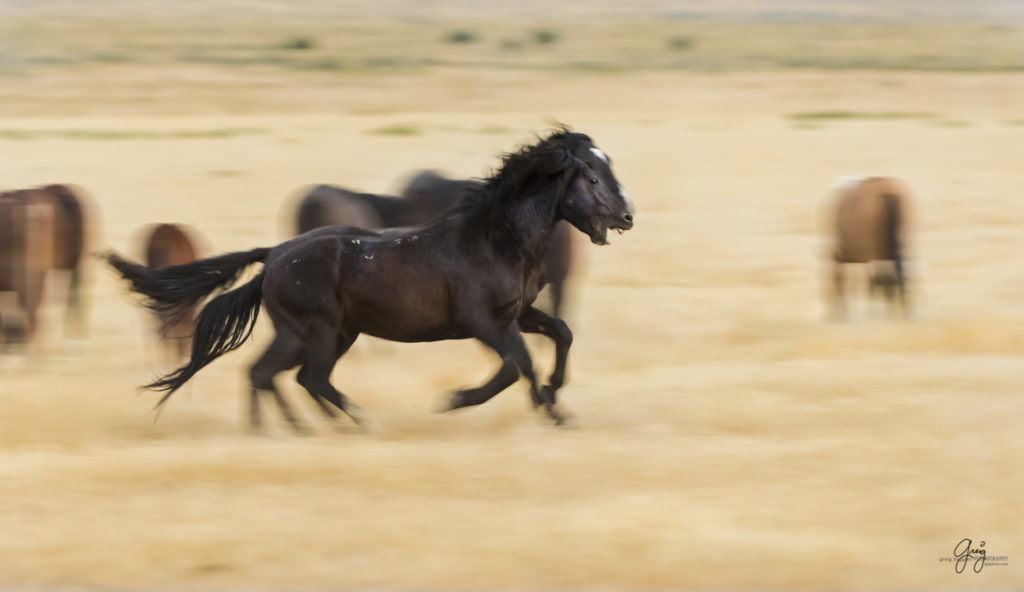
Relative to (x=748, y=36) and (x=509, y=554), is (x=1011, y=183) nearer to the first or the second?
(x=509, y=554)

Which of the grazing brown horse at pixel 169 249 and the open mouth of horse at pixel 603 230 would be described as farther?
the grazing brown horse at pixel 169 249

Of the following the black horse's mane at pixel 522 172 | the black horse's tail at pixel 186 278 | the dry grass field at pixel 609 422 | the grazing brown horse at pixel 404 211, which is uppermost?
the black horse's mane at pixel 522 172

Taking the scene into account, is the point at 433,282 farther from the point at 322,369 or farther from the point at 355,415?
the point at 355,415

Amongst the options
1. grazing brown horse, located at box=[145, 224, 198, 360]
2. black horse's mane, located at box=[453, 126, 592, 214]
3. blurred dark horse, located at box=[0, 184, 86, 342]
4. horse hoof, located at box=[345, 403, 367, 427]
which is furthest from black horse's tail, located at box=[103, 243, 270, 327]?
blurred dark horse, located at box=[0, 184, 86, 342]

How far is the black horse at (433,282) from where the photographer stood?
708 centimetres

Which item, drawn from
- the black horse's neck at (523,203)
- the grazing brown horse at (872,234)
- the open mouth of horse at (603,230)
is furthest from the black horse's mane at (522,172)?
the grazing brown horse at (872,234)

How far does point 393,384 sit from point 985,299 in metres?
6.33

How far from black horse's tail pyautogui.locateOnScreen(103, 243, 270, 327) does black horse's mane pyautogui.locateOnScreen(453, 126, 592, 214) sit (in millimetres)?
1183

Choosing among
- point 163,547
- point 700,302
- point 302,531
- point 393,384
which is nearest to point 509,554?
point 302,531

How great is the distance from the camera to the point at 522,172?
7.34m

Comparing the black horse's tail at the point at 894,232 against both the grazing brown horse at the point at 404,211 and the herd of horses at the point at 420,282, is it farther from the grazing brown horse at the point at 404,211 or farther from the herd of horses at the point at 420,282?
the herd of horses at the point at 420,282

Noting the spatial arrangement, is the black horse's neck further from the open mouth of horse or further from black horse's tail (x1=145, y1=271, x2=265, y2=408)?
black horse's tail (x1=145, y1=271, x2=265, y2=408)

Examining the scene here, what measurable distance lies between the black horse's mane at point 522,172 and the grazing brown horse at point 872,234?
203 inches

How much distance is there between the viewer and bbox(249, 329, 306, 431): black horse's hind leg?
23.4ft
